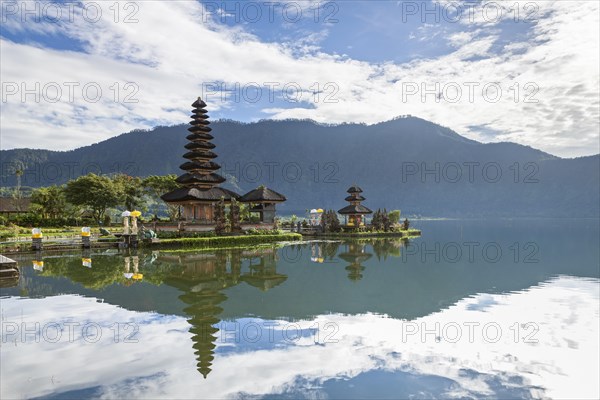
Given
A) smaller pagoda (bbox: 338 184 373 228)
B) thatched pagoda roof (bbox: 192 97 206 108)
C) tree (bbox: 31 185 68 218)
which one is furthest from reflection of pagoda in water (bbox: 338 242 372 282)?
tree (bbox: 31 185 68 218)

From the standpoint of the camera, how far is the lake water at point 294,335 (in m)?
8.46

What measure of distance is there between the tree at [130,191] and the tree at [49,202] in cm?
970

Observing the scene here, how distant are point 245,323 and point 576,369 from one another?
28.4ft

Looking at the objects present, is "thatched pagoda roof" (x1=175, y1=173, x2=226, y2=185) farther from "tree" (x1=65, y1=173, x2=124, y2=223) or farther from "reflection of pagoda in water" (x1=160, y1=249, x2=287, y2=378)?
"reflection of pagoda in water" (x1=160, y1=249, x2=287, y2=378)

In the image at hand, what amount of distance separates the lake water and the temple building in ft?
71.0

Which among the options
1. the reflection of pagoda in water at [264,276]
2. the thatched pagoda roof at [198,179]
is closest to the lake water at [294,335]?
the reflection of pagoda in water at [264,276]

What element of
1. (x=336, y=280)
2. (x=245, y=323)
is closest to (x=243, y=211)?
(x=336, y=280)

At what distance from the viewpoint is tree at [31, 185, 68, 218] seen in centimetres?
6425

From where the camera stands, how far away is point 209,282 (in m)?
19.3

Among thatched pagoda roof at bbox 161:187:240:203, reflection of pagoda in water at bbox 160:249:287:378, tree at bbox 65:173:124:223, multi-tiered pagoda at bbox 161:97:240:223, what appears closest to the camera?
reflection of pagoda in water at bbox 160:249:287:378

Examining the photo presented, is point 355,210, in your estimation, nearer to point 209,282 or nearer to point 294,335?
point 209,282

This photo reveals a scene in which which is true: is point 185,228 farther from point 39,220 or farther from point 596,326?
point 596,326

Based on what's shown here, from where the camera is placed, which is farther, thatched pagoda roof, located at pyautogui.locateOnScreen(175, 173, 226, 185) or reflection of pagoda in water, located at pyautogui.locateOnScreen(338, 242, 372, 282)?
thatched pagoda roof, located at pyautogui.locateOnScreen(175, 173, 226, 185)

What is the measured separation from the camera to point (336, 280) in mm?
21094
